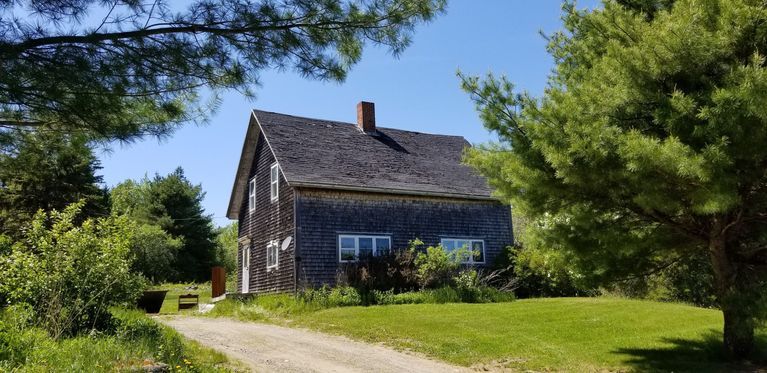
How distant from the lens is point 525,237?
10.2 m

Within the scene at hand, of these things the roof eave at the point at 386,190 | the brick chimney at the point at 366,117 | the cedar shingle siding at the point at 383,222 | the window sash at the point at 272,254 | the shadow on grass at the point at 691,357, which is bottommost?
the shadow on grass at the point at 691,357

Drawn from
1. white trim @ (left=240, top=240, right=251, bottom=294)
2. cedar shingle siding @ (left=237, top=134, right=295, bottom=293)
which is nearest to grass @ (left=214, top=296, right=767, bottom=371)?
cedar shingle siding @ (left=237, top=134, right=295, bottom=293)

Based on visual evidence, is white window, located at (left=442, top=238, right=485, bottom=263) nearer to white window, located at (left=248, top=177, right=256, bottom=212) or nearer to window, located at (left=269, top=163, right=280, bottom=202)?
window, located at (left=269, top=163, right=280, bottom=202)

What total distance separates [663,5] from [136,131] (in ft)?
26.1

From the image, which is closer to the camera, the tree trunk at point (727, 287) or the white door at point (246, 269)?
the tree trunk at point (727, 287)

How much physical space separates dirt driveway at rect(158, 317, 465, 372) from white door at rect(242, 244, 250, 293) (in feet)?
37.1

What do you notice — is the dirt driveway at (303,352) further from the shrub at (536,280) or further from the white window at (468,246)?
the shrub at (536,280)

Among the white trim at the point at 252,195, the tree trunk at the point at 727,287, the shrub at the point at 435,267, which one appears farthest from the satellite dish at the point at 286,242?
the tree trunk at the point at 727,287

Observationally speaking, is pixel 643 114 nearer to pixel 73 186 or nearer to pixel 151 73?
pixel 151 73

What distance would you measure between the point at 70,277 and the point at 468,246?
645 inches

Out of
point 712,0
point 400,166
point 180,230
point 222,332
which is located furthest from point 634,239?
point 180,230

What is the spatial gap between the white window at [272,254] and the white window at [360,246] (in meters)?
2.70

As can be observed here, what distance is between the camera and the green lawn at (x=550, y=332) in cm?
961

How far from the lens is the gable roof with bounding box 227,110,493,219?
21.2 m
